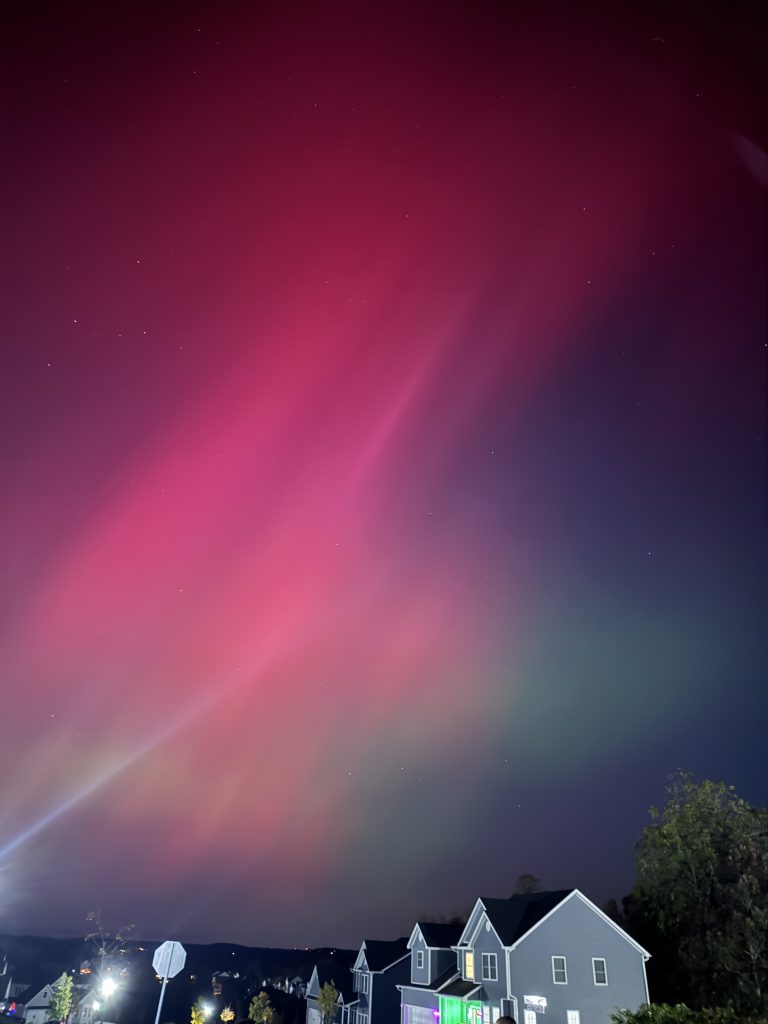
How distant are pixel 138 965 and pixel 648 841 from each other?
15118 centimetres

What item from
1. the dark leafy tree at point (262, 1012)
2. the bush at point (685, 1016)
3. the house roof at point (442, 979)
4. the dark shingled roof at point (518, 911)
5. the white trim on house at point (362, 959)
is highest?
the dark shingled roof at point (518, 911)

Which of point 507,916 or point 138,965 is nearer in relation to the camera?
point 507,916

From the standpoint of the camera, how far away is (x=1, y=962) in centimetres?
13675

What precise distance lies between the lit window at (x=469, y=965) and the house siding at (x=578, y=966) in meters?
5.11

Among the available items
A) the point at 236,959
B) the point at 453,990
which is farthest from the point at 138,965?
the point at 453,990

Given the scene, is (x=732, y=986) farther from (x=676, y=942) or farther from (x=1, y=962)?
(x=1, y=962)

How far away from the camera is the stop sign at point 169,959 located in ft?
50.0

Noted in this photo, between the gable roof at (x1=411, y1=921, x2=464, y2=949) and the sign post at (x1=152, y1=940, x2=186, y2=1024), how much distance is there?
140 ft

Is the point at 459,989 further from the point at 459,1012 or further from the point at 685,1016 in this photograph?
the point at 685,1016

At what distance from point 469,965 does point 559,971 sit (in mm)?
8377

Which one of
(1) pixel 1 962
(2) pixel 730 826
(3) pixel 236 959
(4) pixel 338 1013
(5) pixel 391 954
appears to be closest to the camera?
(2) pixel 730 826

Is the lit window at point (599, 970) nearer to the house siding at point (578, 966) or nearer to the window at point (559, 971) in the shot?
the house siding at point (578, 966)

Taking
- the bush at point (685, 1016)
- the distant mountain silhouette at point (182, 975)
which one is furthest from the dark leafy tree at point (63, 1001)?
the bush at point (685, 1016)

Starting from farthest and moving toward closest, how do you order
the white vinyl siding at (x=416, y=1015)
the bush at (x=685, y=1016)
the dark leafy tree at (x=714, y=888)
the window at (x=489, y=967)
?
the white vinyl siding at (x=416, y=1015) < the window at (x=489, y=967) < the dark leafy tree at (x=714, y=888) < the bush at (x=685, y=1016)
